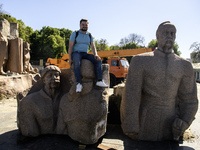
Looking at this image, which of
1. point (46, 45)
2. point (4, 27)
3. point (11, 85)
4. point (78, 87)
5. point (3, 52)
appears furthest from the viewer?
point (46, 45)

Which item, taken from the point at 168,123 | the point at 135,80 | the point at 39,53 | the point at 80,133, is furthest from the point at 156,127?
the point at 39,53

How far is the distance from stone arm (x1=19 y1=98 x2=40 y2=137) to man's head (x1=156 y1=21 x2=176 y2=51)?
7.56 ft

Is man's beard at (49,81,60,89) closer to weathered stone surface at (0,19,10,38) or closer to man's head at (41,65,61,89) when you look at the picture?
man's head at (41,65,61,89)

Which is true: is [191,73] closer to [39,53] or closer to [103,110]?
[103,110]

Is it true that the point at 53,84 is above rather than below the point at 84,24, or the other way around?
below

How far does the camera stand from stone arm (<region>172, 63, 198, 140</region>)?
2448mm

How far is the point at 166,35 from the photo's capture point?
247cm

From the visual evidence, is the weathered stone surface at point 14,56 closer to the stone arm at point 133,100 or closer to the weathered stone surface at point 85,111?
the weathered stone surface at point 85,111

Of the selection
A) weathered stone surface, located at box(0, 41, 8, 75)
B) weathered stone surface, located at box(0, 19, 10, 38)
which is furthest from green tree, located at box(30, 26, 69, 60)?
weathered stone surface, located at box(0, 41, 8, 75)

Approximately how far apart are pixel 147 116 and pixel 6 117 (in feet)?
11.6

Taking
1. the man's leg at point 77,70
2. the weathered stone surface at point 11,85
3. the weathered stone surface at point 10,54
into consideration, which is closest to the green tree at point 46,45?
the weathered stone surface at point 10,54

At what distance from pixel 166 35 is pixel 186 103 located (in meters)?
1.11

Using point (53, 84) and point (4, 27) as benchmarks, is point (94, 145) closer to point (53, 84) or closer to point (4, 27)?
point (53, 84)

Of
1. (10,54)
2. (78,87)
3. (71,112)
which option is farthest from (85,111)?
(10,54)
